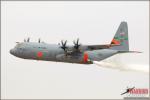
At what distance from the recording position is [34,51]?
74.6 m

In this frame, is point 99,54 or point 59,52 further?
point 99,54

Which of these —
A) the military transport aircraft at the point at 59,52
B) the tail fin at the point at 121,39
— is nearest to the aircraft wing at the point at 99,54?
the military transport aircraft at the point at 59,52

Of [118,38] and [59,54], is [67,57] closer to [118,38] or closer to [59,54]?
[59,54]

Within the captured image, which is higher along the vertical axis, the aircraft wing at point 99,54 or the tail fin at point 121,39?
the tail fin at point 121,39

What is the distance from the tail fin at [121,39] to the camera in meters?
81.6

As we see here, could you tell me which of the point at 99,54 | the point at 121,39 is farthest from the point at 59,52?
the point at 121,39

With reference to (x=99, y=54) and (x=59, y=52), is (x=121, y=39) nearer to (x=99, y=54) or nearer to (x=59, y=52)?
(x=99, y=54)

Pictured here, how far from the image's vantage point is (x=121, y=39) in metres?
82.7

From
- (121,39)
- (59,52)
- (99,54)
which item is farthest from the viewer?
(121,39)

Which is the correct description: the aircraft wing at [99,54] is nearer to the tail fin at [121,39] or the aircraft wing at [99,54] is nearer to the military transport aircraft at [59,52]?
the military transport aircraft at [59,52]

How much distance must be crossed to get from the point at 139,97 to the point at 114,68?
444 inches

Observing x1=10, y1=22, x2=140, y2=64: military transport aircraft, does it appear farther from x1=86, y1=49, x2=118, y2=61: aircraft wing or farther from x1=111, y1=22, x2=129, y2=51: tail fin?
x1=111, y1=22, x2=129, y2=51: tail fin

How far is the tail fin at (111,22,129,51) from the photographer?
81.6 m

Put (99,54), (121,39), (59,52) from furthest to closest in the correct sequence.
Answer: (121,39), (99,54), (59,52)
